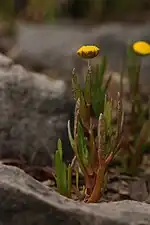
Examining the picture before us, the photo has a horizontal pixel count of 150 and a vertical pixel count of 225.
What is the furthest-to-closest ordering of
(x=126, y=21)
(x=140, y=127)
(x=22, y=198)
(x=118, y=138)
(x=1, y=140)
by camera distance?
(x=126, y=21), (x=140, y=127), (x=1, y=140), (x=118, y=138), (x=22, y=198)

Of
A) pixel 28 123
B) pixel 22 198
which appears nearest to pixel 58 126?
pixel 28 123

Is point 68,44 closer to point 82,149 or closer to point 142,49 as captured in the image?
point 142,49

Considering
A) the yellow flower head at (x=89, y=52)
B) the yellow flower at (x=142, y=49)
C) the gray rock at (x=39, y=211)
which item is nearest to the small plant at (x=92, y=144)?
the yellow flower head at (x=89, y=52)

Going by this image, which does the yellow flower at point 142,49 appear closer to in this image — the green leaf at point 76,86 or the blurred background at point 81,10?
the green leaf at point 76,86

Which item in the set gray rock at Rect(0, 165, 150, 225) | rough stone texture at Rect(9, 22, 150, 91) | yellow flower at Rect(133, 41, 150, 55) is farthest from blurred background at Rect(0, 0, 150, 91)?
gray rock at Rect(0, 165, 150, 225)

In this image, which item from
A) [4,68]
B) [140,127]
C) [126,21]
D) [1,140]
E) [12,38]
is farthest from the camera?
[126,21]

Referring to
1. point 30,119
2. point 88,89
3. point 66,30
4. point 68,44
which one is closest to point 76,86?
point 88,89

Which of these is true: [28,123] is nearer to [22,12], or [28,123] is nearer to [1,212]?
[1,212]

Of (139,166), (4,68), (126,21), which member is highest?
(4,68)
